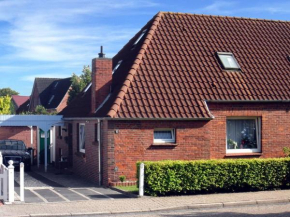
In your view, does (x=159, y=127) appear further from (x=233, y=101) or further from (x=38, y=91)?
(x=38, y=91)

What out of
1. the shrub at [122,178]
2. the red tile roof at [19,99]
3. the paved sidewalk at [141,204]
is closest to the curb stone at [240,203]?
the paved sidewalk at [141,204]

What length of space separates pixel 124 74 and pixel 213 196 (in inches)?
252

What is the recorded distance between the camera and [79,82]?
41.0 m

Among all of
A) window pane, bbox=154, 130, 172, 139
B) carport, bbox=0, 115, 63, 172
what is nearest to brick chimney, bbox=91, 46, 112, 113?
window pane, bbox=154, 130, 172, 139

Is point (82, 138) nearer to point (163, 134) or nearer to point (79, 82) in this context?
point (163, 134)

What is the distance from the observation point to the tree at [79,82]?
40531mm

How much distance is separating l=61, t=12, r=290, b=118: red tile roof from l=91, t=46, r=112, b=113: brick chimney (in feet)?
1.28

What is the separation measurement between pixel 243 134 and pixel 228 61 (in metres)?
3.18

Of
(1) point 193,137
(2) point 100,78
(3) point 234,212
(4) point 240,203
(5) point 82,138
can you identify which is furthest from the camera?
(5) point 82,138

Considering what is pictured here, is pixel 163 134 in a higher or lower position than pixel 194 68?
lower

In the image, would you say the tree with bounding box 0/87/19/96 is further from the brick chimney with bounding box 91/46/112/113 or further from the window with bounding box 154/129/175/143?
the window with bounding box 154/129/175/143

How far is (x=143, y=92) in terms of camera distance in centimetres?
1838

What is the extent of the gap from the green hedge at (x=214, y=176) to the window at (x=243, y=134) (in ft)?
10.0

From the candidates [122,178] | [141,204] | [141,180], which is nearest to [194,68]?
[122,178]
